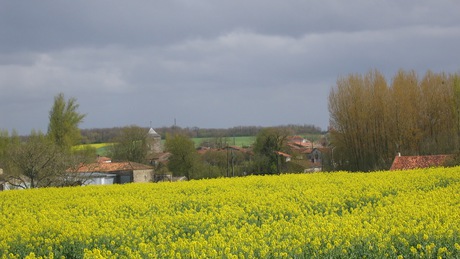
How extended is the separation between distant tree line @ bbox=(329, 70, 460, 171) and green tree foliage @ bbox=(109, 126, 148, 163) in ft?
101

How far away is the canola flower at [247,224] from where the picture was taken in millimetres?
9812

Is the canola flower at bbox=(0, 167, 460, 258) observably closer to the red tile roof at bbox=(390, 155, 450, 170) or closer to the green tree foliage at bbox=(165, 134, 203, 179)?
the red tile roof at bbox=(390, 155, 450, 170)

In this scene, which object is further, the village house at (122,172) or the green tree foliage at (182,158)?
the green tree foliage at (182,158)

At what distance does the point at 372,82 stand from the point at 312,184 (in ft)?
121

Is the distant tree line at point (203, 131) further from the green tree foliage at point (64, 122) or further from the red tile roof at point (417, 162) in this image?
the red tile roof at point (417, 162)

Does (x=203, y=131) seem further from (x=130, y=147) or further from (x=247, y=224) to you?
(x=247, y=224)

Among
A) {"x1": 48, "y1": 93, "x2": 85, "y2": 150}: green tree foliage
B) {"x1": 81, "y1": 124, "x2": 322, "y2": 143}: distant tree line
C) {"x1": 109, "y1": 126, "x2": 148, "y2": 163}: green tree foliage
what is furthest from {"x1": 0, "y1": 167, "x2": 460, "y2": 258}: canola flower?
{"x1": 81, "y1": 124, "x2": 322, "y2": 143}: distant tree line

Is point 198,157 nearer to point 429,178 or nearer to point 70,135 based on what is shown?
point 70,135

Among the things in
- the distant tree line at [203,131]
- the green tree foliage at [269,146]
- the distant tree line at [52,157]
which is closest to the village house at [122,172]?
the distant tree line at [52,157]

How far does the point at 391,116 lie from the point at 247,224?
147 ft

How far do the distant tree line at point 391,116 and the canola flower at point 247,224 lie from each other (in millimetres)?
32755

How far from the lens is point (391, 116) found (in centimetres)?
5650

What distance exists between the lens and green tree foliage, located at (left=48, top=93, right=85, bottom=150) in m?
55.6

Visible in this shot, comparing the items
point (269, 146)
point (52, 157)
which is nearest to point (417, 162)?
point (52, 157)
